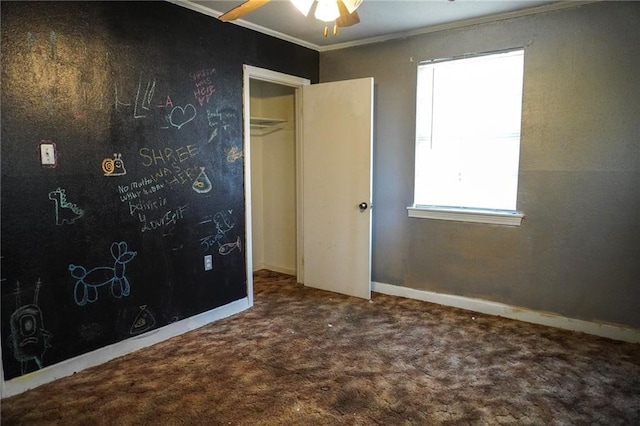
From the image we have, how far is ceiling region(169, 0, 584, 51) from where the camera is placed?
307 cm

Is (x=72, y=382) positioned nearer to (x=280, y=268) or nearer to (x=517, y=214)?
(x=280, y=268)

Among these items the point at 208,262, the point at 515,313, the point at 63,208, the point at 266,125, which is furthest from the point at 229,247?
the point at 515,313

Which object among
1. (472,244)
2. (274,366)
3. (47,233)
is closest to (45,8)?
(47,233)

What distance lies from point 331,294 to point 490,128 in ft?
6.70

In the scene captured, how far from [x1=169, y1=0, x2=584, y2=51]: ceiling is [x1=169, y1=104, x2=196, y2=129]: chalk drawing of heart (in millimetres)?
723

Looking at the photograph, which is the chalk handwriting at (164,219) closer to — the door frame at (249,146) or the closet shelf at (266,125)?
the door frame at (249,146)

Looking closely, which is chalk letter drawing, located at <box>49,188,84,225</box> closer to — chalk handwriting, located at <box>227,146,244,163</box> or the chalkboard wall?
the chalkboard wall

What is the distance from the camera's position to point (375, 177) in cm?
407

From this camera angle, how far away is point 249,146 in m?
3.58

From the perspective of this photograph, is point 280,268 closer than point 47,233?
No

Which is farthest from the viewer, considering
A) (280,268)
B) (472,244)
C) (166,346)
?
(280,268)

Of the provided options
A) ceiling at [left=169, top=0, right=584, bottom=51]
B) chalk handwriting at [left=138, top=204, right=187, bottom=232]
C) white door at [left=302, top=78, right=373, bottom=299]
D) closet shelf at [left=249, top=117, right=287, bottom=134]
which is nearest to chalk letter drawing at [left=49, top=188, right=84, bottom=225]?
chalk handwriting at [left=138, top=204, right=187, bottom=232]

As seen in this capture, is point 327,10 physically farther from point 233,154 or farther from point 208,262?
point 208,262

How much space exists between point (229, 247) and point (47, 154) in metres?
1.50
